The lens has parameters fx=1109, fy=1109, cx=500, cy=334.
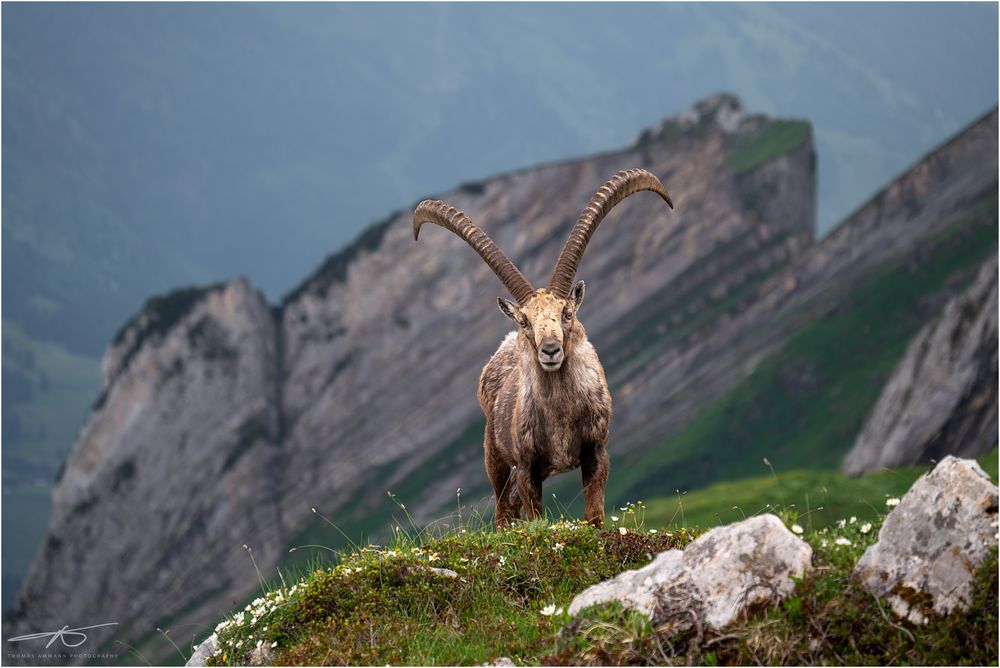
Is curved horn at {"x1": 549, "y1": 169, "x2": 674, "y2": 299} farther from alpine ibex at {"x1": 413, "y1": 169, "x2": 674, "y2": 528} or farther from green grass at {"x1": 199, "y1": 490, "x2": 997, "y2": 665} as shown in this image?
green grass at {"x1": 199, "y1": 490, "x2": 997, "y2": 665}

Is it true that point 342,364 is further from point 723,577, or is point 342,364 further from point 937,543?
point 937,543

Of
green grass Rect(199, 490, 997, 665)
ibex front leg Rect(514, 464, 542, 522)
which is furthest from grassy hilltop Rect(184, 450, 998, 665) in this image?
ibex front leg Rect(514, 464, 542, 522)

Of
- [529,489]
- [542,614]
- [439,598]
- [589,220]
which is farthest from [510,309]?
[542,614]

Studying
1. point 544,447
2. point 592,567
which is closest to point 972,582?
point 592,567

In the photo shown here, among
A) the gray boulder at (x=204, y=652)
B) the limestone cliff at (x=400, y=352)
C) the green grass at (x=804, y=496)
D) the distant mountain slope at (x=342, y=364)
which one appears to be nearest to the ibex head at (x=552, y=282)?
the gray boulder at (x=204, y=652)

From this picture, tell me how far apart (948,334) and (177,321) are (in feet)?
231

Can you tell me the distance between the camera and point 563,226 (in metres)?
101

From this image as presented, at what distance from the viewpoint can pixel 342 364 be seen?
103 metres

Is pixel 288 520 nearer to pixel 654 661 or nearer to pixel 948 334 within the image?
pixel 948 334

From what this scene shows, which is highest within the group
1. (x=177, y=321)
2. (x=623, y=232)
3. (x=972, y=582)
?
(x=177, y=321)

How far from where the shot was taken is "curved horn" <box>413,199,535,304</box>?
1370cm

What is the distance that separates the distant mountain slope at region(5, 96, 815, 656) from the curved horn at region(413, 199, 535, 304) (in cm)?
7378

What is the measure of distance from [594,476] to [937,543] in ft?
18.1

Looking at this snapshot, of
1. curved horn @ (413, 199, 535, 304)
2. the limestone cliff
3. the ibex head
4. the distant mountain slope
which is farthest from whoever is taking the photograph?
the distant mountain slope
